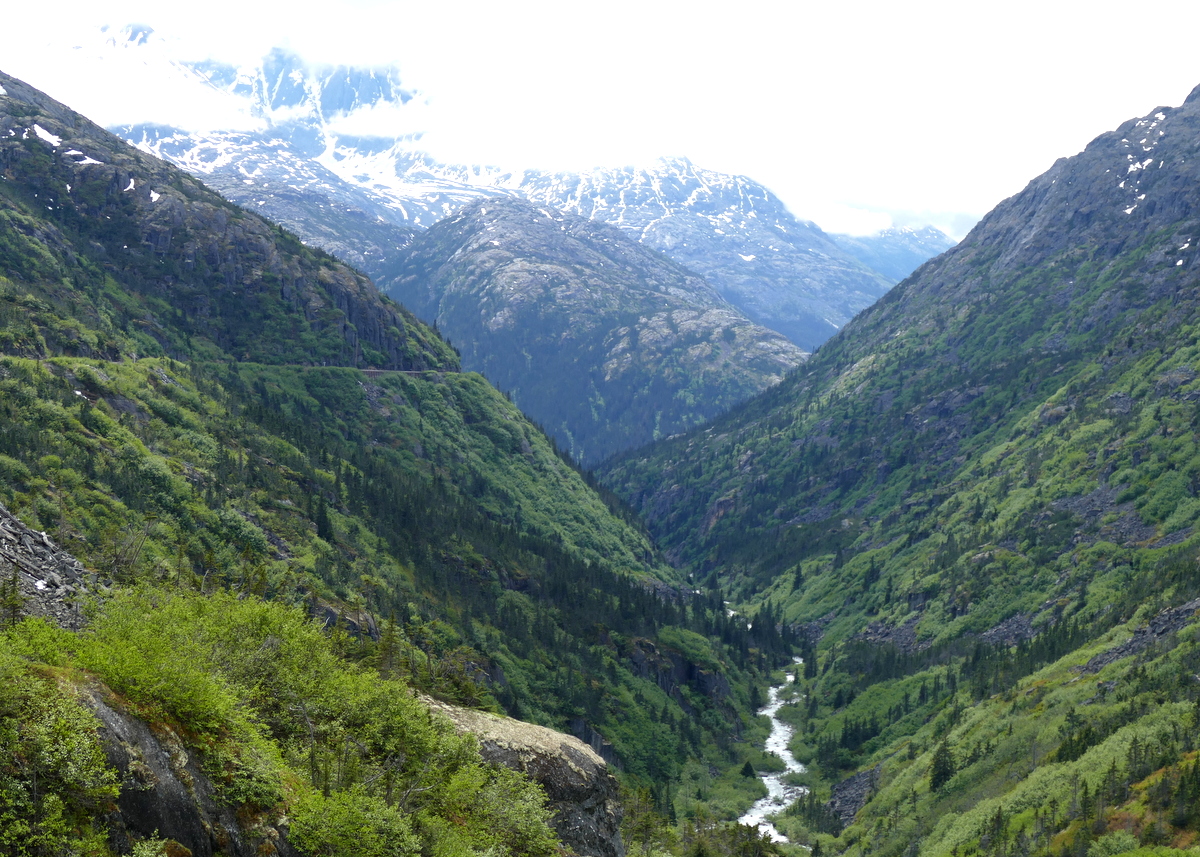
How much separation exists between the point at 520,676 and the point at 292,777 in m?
125

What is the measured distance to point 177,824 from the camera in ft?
109

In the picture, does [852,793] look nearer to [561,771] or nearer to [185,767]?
[561,771]

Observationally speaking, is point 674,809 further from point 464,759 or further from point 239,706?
point 239,706

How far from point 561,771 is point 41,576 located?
3618 centimetres

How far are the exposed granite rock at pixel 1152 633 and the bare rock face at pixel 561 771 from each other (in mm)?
130436

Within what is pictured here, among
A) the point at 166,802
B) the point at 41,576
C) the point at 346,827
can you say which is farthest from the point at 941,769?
the point at 166,802

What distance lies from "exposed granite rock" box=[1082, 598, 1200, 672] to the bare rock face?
130 m

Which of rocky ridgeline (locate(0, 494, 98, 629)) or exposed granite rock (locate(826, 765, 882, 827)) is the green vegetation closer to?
rocky ridgeline (locate(0, 494, 98, 629))

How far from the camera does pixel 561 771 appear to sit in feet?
211

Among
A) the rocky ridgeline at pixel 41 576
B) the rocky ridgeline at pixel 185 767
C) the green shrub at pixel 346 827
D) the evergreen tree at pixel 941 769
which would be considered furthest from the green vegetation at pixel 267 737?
the evergreen tree at pixel 941 769

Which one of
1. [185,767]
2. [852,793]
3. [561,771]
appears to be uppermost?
[185,767]

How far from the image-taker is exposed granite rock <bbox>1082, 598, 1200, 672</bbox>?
15800cm

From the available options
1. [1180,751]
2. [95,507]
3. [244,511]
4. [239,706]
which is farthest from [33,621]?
[1180,751]

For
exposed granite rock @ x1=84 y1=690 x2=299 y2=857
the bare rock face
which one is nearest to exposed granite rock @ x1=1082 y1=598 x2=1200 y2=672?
the bare rock face
